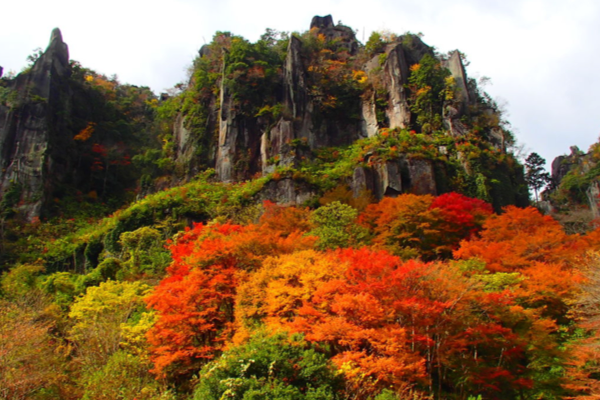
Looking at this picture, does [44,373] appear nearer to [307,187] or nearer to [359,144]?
[307,187]

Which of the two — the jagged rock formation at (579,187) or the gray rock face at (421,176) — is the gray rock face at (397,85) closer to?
the gray rock face at (421,176)

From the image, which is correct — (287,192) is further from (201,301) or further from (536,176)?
(536,176)

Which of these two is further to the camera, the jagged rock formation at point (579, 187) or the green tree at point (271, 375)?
the jagged rock formation at point (579, 187)

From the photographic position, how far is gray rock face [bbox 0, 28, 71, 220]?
150 ft

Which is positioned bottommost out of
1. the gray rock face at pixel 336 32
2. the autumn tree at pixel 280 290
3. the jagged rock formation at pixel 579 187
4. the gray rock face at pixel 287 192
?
the autumn tree at pixel 280 290

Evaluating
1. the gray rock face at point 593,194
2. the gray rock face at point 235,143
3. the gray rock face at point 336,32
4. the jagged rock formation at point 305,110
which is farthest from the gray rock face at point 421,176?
the gray rock face at point 336,32

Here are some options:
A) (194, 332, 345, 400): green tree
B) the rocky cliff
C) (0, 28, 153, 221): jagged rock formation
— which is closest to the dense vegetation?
(194, 332, 345, 400): green tree

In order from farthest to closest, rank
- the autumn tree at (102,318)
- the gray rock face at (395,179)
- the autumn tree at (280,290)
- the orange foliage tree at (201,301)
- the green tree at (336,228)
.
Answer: the gray rock face at (395,179), the green tree at (336,228), the autumn tree at (102,318), the orange foliage tree at (201,301), the autumn tree at (280,290)

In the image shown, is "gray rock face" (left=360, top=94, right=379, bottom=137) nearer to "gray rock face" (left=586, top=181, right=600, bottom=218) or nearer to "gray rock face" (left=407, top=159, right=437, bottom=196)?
"gray rock face" (left=407, top=159, right=437, bottom=196)

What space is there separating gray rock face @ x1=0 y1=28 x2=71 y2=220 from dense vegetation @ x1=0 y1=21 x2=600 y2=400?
6.53 feet

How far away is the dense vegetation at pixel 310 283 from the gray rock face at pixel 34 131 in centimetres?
199

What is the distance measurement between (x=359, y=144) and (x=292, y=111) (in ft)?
24.0

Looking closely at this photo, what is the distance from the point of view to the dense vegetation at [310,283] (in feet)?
51.5

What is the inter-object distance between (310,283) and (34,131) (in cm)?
4163
